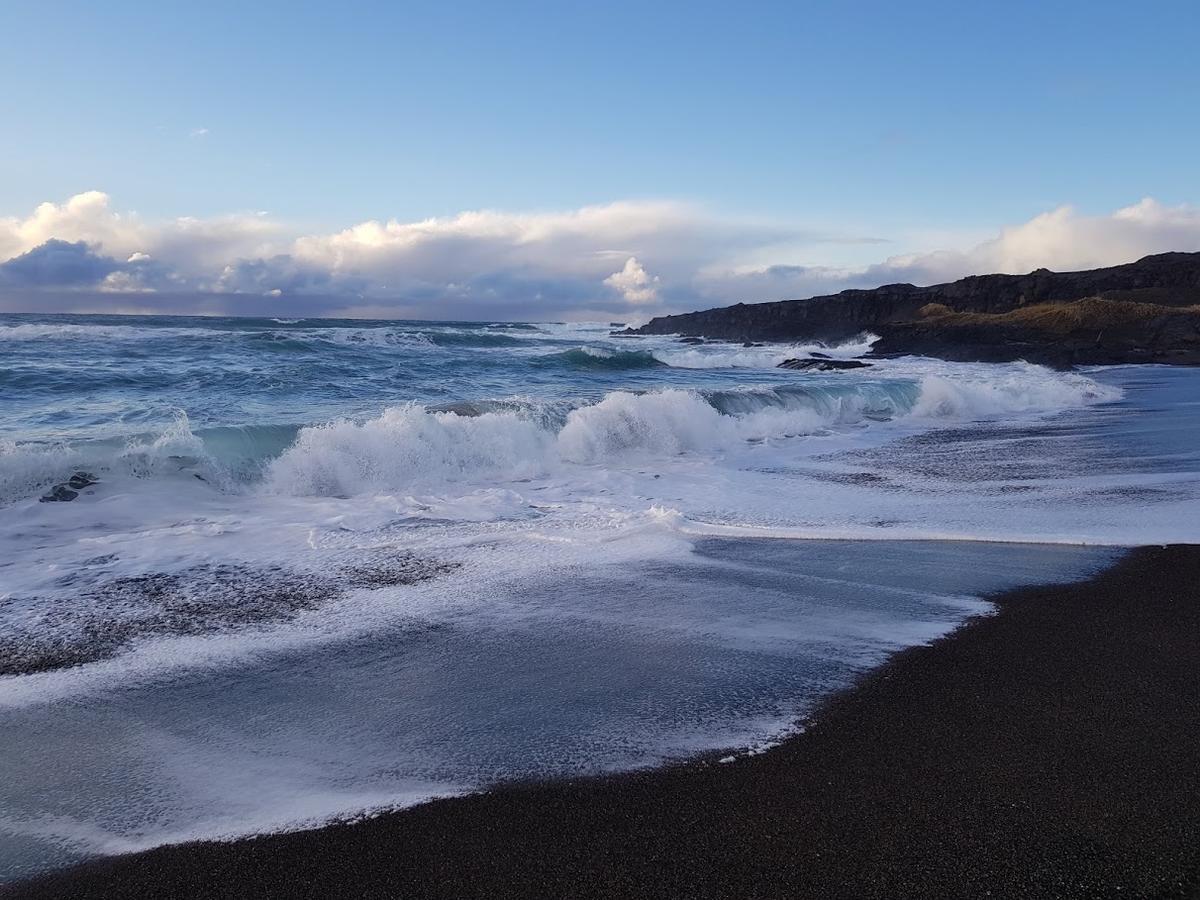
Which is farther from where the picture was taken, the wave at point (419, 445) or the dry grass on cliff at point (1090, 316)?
the dry grass on cliff at point (1090, 316)

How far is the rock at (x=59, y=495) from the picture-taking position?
7984mm

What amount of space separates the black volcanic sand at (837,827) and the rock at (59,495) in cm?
667

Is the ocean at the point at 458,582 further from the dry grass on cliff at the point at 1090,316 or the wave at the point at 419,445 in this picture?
the dry grass on cliff at the point at 1090,316

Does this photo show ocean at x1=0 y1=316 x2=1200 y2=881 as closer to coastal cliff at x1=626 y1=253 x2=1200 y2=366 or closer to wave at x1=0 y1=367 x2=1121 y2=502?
wave at x1=0 y1=367 x2=1121 y2=502

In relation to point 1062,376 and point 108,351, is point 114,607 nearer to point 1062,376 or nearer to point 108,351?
point 108,351

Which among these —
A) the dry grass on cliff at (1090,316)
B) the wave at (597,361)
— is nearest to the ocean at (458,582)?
the wave at (597,361)

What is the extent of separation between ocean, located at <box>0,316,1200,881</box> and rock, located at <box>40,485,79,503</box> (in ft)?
0.44

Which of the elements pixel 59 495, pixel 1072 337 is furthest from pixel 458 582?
pixel 1072 337

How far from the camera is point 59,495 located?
8086 millimetres

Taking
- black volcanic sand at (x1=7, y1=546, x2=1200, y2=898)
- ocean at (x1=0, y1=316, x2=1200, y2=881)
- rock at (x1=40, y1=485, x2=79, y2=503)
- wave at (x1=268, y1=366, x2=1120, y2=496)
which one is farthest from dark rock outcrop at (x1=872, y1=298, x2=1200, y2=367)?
rock at (x1=40, y1=485, x2=79, y2=503)

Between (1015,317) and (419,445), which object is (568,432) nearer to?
(419,445)

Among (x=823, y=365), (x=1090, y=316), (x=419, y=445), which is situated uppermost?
(x=1090, y=316)

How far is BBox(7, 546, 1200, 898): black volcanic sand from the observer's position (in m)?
2.44

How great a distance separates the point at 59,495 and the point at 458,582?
5.19 m
